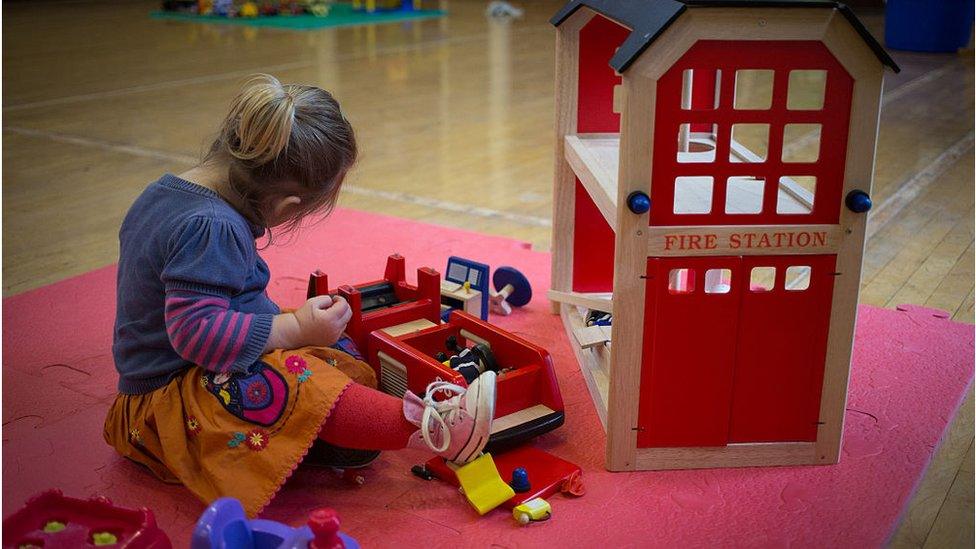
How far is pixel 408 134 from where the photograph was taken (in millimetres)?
3467

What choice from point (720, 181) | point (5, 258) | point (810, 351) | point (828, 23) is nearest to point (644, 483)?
point (810, 351)

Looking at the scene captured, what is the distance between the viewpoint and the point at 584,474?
129cm

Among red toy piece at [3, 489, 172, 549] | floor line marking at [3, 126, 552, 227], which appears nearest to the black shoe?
red toy piece at [3, 489, 172, 549]

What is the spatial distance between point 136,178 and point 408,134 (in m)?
1.02

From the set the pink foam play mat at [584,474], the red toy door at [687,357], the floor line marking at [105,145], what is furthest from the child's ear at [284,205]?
the floor line marking at [105,145]

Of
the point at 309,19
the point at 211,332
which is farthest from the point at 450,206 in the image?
the point at 309,19

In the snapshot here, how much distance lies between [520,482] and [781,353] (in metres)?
0.38

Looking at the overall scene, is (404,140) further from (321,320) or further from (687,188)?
(321,320)

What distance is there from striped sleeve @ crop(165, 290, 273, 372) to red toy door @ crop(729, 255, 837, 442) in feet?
2.03

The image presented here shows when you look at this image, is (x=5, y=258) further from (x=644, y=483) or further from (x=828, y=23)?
(x=828, y=23)

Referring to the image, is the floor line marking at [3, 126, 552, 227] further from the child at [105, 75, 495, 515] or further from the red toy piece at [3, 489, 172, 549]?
the red toy piece at [3, 489, 172, 549]

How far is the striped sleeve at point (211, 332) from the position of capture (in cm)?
114

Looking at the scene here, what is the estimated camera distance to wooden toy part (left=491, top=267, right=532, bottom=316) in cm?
185

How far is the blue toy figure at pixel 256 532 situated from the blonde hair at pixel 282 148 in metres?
0.40
